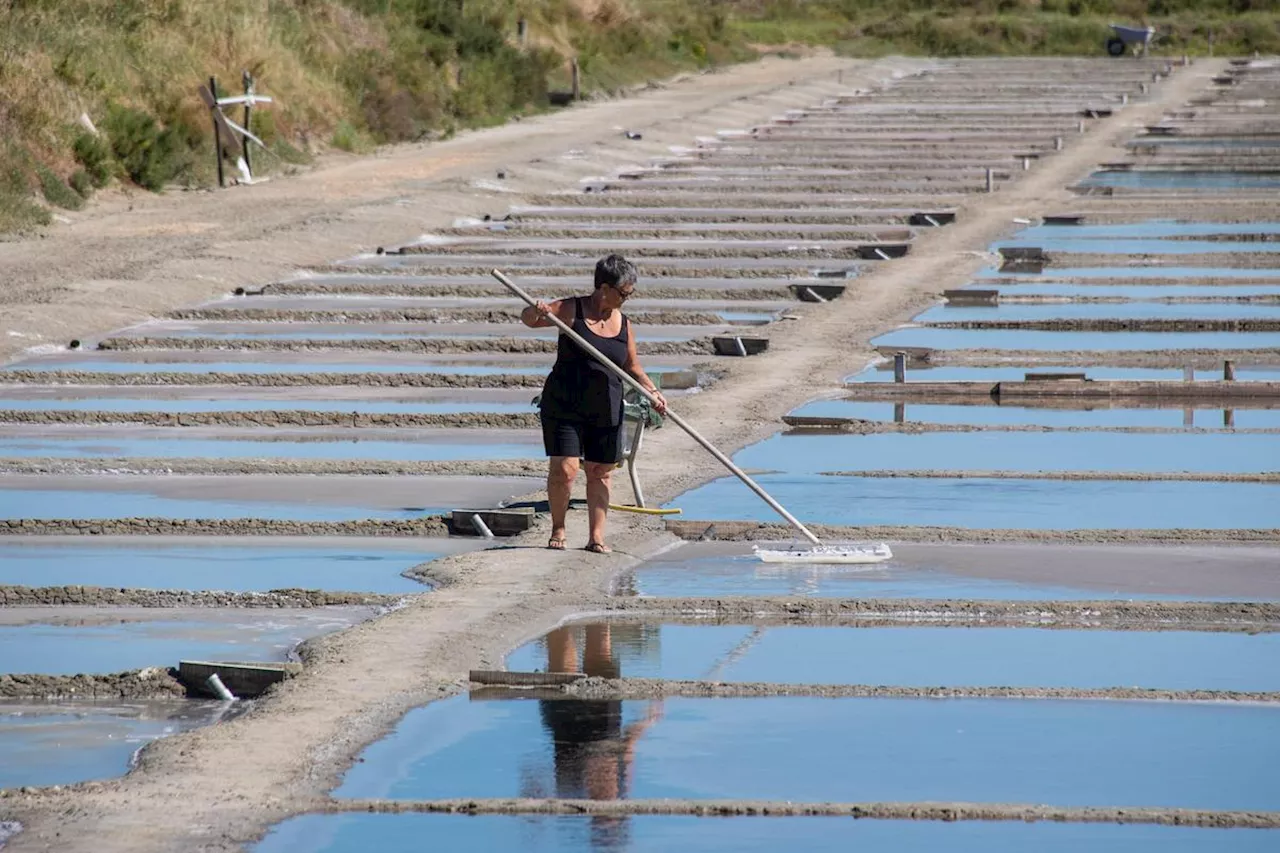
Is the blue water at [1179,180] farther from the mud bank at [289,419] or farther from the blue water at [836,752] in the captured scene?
the blue water at [836,752]

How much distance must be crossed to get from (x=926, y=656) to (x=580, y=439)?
2.17 metres

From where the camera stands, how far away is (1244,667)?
28.2ft

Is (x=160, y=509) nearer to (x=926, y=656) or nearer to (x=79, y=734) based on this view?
(x=79, y=734)

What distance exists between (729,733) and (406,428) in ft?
23.6

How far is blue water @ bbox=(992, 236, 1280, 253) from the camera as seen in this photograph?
77.9 ft

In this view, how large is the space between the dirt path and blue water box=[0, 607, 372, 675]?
27cm

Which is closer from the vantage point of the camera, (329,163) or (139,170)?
(139,170)

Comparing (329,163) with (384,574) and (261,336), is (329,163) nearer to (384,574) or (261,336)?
(261,336)

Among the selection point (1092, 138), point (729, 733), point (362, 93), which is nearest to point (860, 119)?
point (1092, 138)

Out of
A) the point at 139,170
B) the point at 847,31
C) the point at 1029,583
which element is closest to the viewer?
the point at 1029,583

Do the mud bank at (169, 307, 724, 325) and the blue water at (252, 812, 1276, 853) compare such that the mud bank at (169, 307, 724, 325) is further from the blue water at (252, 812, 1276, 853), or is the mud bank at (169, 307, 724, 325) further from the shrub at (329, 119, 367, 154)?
the shrub at (329, 119, 367, 154)

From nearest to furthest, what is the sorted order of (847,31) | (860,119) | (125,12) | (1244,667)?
(1244,667) < (125,12) < (860,119) < (847,31)

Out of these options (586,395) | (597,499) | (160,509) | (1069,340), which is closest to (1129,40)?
(1069,340)

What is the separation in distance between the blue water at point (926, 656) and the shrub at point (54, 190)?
Result: 18.0 metres
